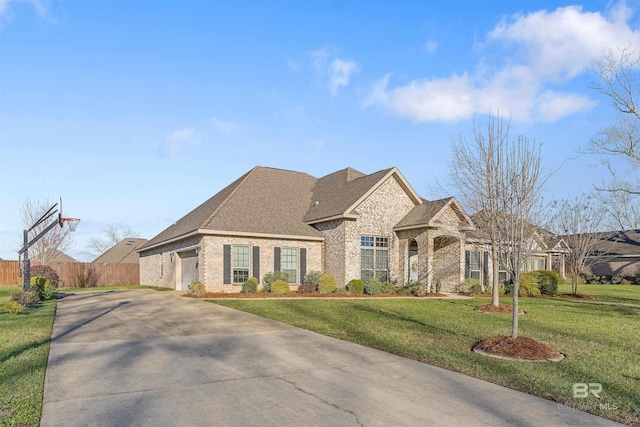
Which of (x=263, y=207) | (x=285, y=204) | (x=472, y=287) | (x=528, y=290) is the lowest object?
(x=528, y=290)

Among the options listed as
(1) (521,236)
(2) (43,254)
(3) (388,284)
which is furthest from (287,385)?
(2) (43,254)

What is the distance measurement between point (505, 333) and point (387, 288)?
1239cm

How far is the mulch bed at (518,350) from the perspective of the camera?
880cm

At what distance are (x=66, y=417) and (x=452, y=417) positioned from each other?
4.64m

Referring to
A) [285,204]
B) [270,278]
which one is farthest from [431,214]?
[270,278]

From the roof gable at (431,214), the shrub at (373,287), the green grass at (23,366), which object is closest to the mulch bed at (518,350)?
the green grass at (23,366)

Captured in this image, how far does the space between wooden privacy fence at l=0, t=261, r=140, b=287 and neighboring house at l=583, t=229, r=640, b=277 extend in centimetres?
4072

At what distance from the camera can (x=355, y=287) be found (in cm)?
2316

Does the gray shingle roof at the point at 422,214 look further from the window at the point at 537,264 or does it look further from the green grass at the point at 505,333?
the window at the point at 537,264

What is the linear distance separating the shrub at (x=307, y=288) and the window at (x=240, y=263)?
9.01 feet

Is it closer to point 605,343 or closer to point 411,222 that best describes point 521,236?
point 605,343

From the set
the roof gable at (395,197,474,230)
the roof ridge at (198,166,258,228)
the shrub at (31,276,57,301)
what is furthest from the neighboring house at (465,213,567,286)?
the shrub at (31,276,57,301)

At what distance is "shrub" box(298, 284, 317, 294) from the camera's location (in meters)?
22.9

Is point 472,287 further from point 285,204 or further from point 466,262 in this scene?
point 285,204
